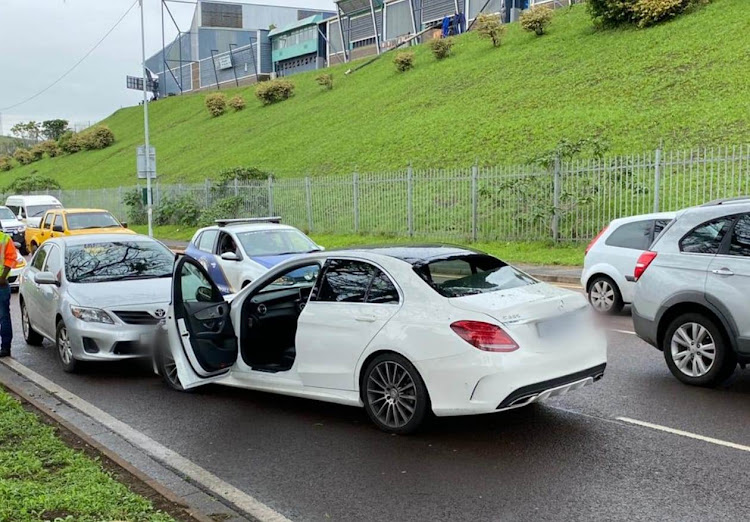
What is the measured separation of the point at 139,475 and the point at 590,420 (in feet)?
11.4

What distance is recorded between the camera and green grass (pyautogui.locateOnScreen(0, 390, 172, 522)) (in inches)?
154

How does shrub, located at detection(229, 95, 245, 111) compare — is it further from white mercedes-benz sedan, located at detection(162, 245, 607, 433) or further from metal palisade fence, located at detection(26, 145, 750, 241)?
white mercedes-benz sedan, located at detection(162, 245, 607, 433)

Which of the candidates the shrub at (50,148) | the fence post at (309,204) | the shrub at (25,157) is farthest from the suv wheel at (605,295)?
the shrub at (25,157)

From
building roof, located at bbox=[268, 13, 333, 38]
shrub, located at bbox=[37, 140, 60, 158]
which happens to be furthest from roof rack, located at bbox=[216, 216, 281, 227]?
shrub, located at bbox=[37, 140, 60, 158]

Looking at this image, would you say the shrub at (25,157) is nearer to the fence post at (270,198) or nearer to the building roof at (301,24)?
→ the building roof at (301,24)

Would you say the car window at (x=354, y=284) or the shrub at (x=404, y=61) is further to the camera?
the shrub at (x=404, y=61)

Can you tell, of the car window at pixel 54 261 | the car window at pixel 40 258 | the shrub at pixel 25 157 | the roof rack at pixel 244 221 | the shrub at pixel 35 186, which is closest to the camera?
the car window at pixel 54 261

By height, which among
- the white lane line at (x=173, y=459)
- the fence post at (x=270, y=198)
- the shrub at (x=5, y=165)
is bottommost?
the white lane line at (x=173, y=459)

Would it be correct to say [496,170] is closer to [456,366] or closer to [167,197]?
[456,366]

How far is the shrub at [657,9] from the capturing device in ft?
98.9

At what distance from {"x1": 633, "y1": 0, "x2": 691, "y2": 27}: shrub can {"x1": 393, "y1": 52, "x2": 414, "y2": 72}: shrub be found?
16665 mm

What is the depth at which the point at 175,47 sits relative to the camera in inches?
3511

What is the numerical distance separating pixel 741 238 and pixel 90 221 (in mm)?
17257

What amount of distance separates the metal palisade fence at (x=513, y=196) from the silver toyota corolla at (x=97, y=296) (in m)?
12.3
